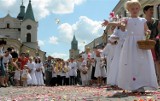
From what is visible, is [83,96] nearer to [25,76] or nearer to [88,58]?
[88,58]

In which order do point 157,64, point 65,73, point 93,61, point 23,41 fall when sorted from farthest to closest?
1. point 23,41
2. point 65,73
3. point 93,61
4. point 157,64

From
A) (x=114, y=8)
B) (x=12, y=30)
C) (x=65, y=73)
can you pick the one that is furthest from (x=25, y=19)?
(x=65, y=73)

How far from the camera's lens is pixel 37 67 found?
2225 cm

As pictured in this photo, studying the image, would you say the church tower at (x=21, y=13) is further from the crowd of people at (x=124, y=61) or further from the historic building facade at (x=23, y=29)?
the crowd of people at (x=124, y=61)

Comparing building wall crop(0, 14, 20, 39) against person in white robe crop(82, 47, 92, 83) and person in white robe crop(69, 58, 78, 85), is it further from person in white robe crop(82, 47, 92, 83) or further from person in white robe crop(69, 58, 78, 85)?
person in white robe crop(82, 47, 92, 83)

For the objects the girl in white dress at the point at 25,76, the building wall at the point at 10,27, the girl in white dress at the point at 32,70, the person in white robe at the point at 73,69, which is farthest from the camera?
the building wall at the point at 10,27

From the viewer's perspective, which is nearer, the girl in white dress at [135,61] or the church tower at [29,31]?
the girl in white dress at [135,61]

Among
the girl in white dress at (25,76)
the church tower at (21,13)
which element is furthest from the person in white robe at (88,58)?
the church tower at (21,13)

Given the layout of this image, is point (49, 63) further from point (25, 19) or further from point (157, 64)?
point (25, 19)

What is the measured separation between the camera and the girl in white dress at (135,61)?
8.66 m

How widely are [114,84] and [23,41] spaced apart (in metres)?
107

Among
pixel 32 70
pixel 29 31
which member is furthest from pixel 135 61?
pixel 29 31

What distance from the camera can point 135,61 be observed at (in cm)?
871

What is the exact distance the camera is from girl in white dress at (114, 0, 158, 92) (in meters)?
8.66
